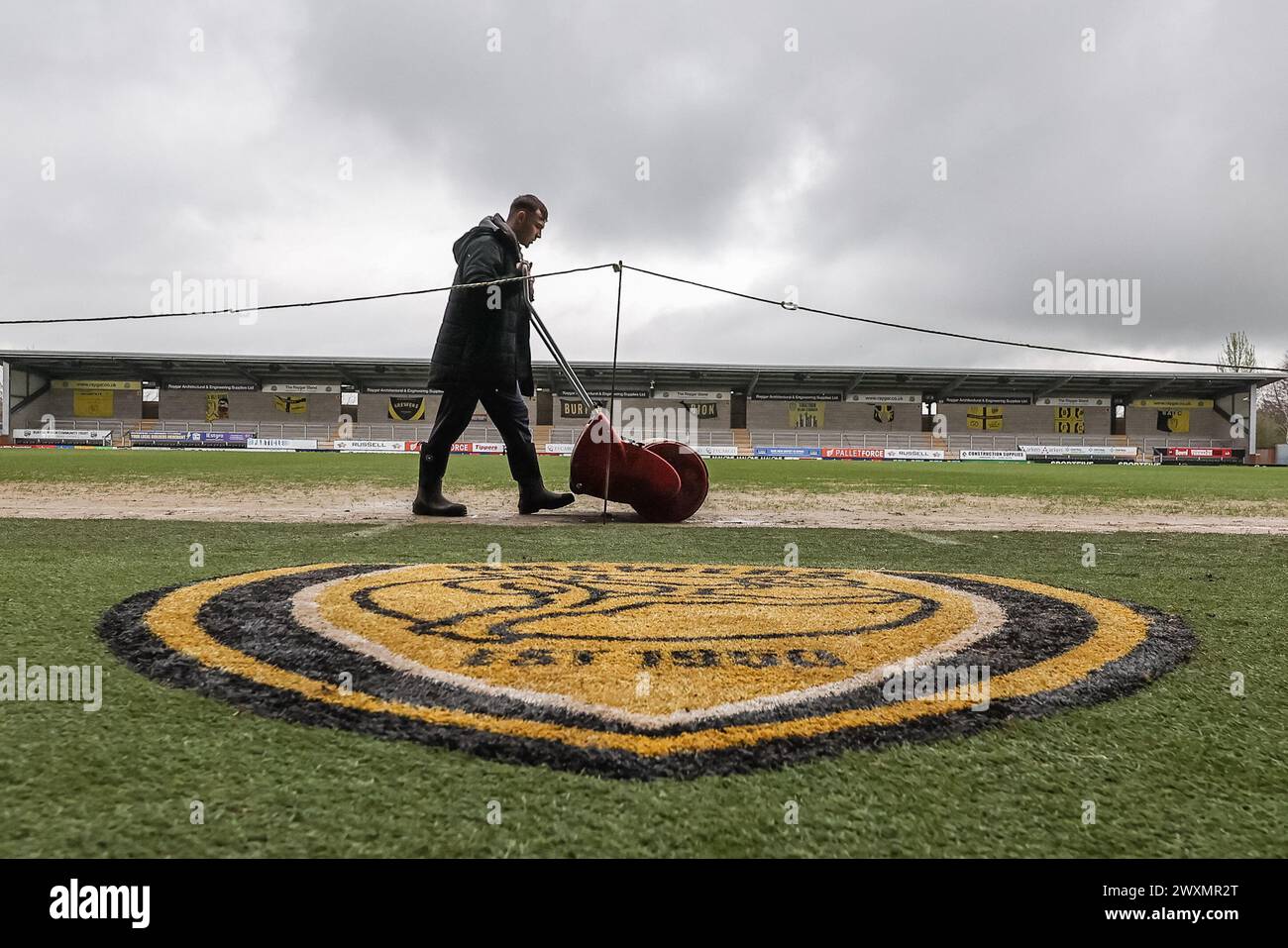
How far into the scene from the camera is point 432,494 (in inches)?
237

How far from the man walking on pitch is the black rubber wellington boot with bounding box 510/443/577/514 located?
0.82ft

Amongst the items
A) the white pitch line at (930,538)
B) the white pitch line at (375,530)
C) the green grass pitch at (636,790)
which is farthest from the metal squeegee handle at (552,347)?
the green grass pitch at (636,790)

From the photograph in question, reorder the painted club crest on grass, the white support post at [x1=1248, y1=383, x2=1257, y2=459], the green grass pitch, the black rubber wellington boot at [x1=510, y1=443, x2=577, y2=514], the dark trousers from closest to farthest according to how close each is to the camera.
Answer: the green grass pitch, the painted club crest on grass, the dark trousers, the black rubber wellington boot at [x1=510, y1=443, x2=577, y2=514], the white support post at [x1=1248, y1=383, x2=1257, y2=459]

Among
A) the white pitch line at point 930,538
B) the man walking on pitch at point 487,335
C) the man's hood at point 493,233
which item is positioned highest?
the man's hood at point 493,233

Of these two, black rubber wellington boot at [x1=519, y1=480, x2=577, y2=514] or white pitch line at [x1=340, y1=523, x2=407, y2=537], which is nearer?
white pitch line at [x1=340, y1=523, x2=407, y2=537]

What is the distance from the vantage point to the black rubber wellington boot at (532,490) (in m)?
6.12

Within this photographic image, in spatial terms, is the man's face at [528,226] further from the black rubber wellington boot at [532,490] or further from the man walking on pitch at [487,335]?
the black rubber wellington boot at [532,490]

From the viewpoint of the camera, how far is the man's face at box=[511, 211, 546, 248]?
5.71m

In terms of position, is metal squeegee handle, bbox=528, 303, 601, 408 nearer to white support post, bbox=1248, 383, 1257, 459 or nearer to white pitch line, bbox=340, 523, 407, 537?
white pitch line, bbox=340, 523, 407, 537

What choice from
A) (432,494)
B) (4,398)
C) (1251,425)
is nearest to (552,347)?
(432,494)

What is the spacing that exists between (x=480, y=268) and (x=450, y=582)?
3.19 meters

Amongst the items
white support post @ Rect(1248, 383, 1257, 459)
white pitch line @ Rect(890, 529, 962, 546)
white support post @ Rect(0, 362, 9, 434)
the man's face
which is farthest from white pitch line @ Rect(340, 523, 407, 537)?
white support post @ Rect(1248, 383, 1257, 459)
